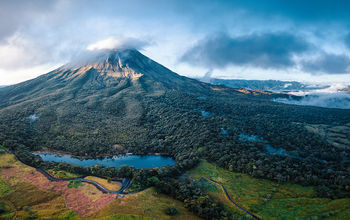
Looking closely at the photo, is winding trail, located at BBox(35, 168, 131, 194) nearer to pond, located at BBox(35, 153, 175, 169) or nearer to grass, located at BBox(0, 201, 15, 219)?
grass, located at BBox(0, 201, 15, 219)

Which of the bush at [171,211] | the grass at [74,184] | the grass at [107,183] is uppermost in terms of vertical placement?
the grass at [74,184]

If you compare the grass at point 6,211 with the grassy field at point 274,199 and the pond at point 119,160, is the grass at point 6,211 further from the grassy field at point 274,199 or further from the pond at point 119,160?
the grassy field at point 274,199

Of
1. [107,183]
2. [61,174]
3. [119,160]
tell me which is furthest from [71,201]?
[119,160]

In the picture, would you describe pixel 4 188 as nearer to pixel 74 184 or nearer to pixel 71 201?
pixel 74 184

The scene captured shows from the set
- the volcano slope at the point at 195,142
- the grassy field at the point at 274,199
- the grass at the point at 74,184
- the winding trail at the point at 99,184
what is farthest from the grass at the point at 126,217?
the volcano slope at the point at 195,142

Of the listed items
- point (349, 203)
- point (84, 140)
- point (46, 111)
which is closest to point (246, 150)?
point (349, 203)

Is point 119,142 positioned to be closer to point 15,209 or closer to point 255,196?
point 15,209
